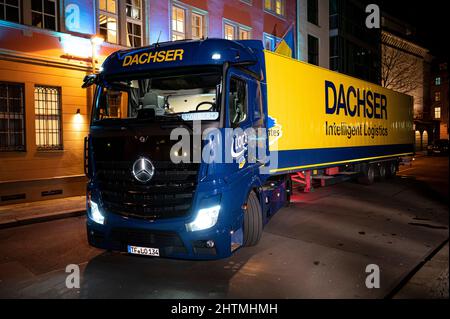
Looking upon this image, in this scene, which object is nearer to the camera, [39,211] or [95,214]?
[95,214]

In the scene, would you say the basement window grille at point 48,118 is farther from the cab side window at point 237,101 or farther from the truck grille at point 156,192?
the cab side window at point 237,101

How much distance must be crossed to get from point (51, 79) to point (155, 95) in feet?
25.8

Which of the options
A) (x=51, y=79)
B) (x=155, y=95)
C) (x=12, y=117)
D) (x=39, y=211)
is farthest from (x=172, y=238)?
(x=51, y=79)

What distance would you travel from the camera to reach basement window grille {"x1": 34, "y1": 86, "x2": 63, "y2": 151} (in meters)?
12.3

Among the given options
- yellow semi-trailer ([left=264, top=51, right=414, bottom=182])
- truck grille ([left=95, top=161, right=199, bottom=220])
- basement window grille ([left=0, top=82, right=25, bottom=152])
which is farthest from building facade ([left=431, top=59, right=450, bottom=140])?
truck grille ([left=95, top=161, right=199, bottom=220])

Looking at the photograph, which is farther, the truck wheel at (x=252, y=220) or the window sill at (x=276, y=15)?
the window sill at (x=276, y=15)

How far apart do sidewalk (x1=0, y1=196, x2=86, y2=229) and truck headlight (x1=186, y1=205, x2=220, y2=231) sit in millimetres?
6179

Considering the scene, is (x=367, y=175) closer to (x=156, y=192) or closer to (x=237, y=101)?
(x=237, y=101)

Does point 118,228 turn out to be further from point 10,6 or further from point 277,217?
point 10,6

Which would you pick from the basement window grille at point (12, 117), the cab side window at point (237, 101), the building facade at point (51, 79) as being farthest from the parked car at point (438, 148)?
the basement window grille at point (12, 117)

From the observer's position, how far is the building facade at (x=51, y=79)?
37.7ft

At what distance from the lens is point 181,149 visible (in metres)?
4.98

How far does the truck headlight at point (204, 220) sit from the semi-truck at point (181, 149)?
13mm

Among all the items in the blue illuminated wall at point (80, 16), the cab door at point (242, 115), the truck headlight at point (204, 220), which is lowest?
the truck headlight at point (204, 220)
